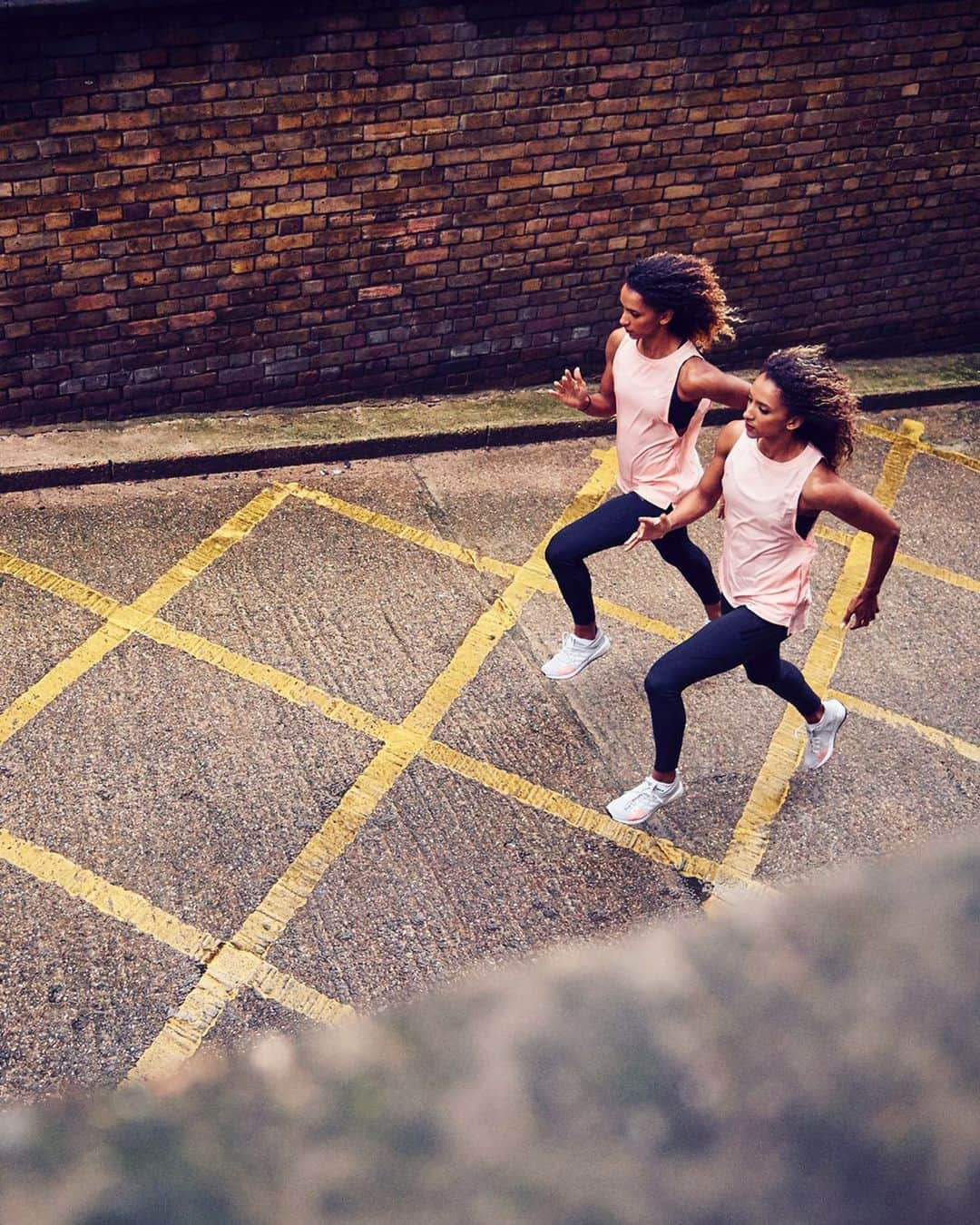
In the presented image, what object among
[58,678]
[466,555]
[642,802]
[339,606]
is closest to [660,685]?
[642,802]

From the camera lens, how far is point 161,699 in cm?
537

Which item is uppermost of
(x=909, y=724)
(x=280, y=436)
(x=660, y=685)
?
(x=660, y=685)

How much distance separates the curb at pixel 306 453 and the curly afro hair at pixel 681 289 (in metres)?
2.62

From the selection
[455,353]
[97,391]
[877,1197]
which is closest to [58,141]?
[97,391]

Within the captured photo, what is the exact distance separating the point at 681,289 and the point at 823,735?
6.58ft

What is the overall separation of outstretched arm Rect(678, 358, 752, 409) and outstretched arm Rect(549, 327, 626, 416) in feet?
1.12

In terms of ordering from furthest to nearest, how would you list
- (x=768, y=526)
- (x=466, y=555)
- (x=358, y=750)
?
(x=466, y=555) < (x=358, y=750) < (x=768, y=526)

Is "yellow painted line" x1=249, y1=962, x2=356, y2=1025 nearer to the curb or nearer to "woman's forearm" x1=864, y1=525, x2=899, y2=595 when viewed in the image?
"woman's forearm" x1=864, y1=525, x2=899, y2=595

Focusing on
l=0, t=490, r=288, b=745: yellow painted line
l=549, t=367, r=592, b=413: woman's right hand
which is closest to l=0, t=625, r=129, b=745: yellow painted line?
l=0, t=490, r=288, b=745: yellow painted line

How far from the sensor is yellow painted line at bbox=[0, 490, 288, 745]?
208 inches

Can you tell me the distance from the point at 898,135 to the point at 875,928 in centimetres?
549

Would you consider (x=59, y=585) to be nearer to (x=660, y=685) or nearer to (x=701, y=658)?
(x=660, y=685)

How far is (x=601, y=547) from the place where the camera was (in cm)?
525

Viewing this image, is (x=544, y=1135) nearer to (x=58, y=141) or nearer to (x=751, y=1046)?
(x=751, y=1046)
